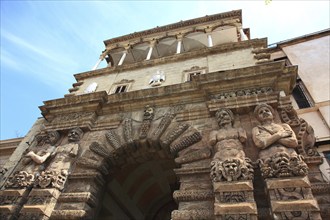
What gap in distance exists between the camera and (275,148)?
473cm

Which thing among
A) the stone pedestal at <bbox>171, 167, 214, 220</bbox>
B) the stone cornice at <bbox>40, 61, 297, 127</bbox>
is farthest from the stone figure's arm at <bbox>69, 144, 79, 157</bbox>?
the stone pedestal at <bbox>171, 167, 214, 220</bbox>

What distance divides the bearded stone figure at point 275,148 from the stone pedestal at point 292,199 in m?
0.15

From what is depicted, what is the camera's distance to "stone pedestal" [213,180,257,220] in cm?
395

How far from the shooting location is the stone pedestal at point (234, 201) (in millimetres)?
3951

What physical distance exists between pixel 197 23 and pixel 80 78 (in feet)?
23.7

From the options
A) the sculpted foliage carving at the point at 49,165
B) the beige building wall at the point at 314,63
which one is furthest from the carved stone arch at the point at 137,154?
the beige building wall at the point at 314,63

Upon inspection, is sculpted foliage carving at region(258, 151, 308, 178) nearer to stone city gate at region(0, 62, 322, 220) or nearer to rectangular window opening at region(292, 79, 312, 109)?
stone city gate at region(0, 62, 322, 220)

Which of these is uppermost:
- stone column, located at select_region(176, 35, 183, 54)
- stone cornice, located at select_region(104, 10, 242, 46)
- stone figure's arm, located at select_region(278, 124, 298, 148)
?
stone cornice, located at select_region(104, 10, 242, 46)

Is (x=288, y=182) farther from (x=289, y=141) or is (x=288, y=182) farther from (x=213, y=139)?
(x=213, y=139)

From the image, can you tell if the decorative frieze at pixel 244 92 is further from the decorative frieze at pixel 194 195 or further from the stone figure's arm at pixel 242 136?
the decorative frieze at pixel 194 195

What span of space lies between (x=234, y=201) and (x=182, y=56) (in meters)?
7.07

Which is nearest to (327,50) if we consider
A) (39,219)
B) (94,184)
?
(94,184)

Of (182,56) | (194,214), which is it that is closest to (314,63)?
(182,56)

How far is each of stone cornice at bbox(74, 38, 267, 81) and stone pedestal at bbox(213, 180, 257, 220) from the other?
20.9 feet
